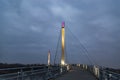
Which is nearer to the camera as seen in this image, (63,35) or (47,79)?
(47,79)

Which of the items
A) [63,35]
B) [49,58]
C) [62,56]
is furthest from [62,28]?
[49,58]

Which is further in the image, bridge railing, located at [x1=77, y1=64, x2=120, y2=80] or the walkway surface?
the walkway surface

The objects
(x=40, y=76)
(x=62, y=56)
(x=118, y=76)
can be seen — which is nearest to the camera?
(x=118, y=76)

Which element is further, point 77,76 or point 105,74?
point 77,76

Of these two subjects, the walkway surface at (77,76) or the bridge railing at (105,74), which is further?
the walkway surface at (77,76)

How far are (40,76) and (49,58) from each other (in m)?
33.8

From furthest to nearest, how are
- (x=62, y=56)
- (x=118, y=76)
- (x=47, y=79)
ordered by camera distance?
1. (x=62, y=56)
2. (x=47, y=79)
3. (x=118, y=76)

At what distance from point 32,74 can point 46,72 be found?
617cm

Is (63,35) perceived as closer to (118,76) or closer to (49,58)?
(49,58)

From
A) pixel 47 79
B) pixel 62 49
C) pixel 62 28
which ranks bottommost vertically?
pixel 47 79

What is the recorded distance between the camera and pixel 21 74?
762 inches

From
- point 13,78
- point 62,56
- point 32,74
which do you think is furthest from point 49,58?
point 13,78

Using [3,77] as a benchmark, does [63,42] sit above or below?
above

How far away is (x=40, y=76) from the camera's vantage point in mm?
25641
